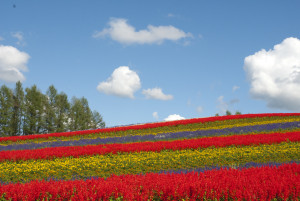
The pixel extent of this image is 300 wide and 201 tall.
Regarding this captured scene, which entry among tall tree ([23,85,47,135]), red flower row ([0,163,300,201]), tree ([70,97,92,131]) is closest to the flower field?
red flower row ([0,163,300,201])

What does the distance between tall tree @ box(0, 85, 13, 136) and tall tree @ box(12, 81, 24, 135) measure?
927mm

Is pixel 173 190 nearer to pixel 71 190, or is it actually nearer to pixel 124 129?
pixel 71 190

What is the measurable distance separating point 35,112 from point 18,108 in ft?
9.04

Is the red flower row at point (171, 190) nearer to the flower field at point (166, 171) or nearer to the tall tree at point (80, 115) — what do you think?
the flower field at point (166, 171)

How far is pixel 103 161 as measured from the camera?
11375 mm

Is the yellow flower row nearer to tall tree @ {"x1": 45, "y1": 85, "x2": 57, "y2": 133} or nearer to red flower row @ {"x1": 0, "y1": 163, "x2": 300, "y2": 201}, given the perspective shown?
red flower row @ {"x1": 0, "y1": 163, "x2": 300, "y2": 201}

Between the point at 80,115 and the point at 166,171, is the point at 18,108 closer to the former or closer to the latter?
the point at 80,115

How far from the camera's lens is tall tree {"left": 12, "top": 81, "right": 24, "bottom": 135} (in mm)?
40750

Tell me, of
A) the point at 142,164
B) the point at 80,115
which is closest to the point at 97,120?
the point at 80,115

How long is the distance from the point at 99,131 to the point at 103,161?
16.2m

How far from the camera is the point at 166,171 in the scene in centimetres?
932

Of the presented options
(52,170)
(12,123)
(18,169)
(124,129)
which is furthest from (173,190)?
(12,123)

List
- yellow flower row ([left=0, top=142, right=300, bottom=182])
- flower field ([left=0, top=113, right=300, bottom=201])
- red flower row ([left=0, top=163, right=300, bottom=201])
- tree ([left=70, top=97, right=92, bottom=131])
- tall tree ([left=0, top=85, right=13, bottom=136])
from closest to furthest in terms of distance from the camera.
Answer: red flower row ([left=0, top=163, right=300, bottom=201])
flower field ([left=0, top=113, right=300, bottom=201])
yellow flower row ([left=0, top=142, right=300, bottom=182])
tall tree ([left=0, top=85, right=13, bottom=136])
tree ([left=70, top=97, right=92, bottom=131])

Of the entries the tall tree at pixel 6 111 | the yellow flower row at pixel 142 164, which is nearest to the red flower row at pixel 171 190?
the yellow flower row at pixel 142 164
